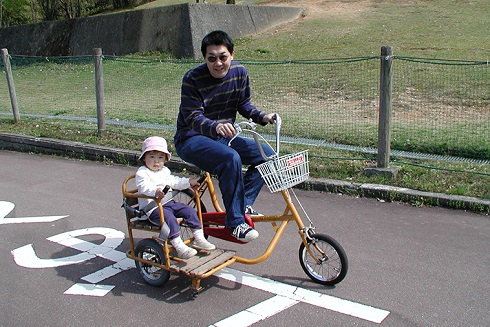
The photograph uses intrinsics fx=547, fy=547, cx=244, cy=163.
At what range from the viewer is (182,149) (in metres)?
4.47

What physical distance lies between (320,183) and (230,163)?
9.59ft

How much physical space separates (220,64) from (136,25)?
1837 cm

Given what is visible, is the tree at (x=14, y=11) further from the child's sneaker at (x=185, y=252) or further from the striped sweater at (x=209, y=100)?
the child's sneaker at (x=185, y=252)

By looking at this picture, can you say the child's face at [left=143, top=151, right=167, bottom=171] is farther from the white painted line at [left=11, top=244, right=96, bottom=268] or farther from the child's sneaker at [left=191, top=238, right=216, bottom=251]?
the white painted line at [left=11, top=244, right=96, bottom=268]

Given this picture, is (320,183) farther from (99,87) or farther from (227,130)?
(99,87)

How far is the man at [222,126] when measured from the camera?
4176 mm

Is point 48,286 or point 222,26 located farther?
point 222,26

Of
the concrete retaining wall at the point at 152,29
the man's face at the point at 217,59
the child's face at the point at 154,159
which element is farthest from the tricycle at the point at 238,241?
the concrete retaining wall at the point at 152,29

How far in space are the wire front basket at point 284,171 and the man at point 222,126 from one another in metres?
0.34

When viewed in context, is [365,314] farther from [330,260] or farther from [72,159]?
[72,159]

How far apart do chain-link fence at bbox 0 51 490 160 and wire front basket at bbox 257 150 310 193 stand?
145 inches

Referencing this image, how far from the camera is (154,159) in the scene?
4.35 m

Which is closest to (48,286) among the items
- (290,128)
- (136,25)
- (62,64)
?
(290,128)

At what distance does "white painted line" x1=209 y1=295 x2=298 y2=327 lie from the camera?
3765mm
